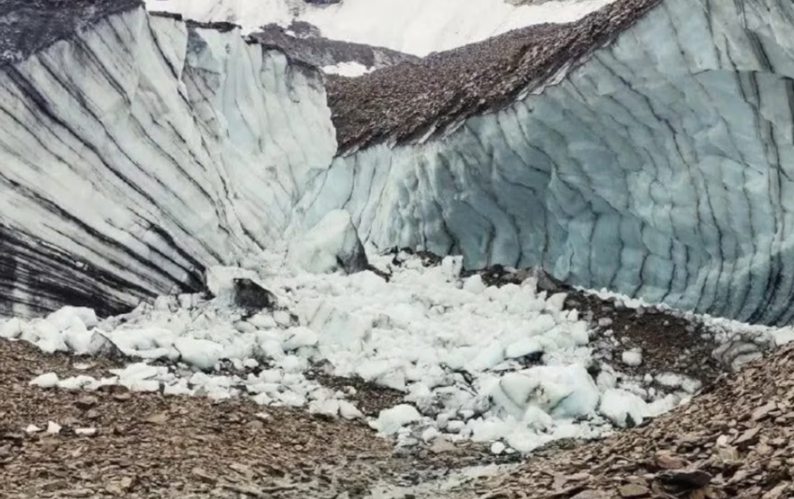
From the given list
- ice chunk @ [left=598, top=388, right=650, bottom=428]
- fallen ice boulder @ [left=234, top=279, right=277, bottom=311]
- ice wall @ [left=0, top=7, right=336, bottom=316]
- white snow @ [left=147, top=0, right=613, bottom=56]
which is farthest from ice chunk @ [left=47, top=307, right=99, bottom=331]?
white snow @ [left=147, top=0, right=613, bottom=56]

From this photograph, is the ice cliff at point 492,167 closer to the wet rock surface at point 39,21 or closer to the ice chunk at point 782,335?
the wet rock surface at point 39,21

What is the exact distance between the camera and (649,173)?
950 cm

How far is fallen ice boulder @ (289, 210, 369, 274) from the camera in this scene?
415 inches

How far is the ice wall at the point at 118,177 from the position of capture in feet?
27.5

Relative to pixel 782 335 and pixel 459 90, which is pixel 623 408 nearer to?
pixel 782 335

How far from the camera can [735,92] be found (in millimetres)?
8562

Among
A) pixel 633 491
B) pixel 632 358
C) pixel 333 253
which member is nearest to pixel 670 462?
pixel 633 491

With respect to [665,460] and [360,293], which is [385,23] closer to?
[360,293]

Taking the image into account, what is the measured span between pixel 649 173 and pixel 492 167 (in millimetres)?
1854

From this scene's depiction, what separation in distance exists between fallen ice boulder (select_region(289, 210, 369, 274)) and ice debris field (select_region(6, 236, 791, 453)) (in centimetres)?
41

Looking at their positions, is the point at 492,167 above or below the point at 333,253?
above

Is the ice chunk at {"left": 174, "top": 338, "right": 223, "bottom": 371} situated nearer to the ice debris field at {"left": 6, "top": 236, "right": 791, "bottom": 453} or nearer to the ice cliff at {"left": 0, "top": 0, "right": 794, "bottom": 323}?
the ice debris field at {"left": 6, "top": 236, "right": 791, "bottom": 453}

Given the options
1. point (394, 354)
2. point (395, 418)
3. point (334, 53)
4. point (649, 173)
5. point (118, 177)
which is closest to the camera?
point (395, 418)

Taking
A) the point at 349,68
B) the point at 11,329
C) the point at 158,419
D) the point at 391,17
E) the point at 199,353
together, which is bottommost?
the point at 158,419
